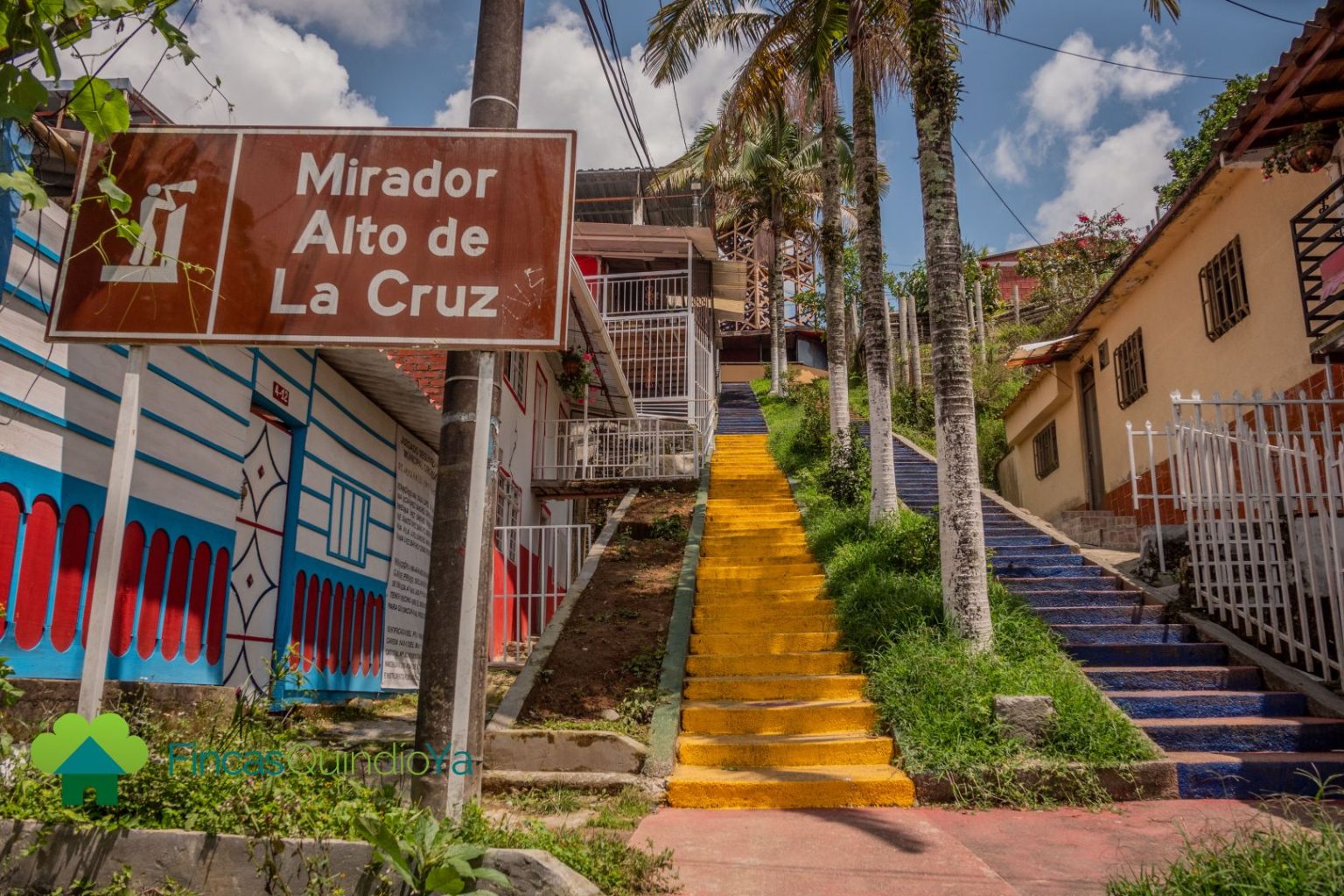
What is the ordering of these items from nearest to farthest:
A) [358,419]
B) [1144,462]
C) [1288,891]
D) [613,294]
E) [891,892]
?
[1288,891], [891,892], [358,419], [1144,462], [613,294]

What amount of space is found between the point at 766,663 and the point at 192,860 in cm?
551

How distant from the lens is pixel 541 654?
8.10 meters

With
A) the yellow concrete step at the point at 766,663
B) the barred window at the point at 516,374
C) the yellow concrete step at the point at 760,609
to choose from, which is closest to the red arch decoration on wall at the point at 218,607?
the yellow concrete step at the point at 766,663

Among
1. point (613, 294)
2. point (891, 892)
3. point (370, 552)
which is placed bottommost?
point (891, 892)

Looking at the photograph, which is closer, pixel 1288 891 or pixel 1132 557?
pixel 1288 891

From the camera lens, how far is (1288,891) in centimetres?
304

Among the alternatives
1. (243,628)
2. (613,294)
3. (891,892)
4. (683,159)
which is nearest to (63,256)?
(243,628)

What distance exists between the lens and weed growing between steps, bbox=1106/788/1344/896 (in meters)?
3.06

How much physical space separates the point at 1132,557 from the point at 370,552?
28.9ft

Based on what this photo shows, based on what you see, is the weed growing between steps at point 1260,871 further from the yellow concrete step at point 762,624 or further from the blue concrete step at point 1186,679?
the yellow concrete step at point 762,624

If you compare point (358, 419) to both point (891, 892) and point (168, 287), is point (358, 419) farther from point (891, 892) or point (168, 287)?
point (891, 892)

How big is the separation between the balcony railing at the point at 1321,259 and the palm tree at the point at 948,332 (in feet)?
7.48

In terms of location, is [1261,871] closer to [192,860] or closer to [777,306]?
[192,860]

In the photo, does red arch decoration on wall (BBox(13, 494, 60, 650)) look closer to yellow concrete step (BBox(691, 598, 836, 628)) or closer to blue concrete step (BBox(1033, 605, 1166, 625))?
yellow concrete step (BBox(691, 598, 836, 628))
